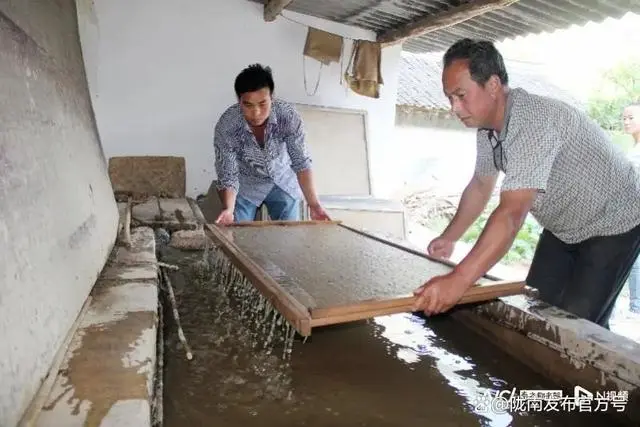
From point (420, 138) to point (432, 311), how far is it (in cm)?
920

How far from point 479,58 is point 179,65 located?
4606mm

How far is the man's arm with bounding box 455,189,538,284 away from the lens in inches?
71.3

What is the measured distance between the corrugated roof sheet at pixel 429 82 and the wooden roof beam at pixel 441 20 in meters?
2.88

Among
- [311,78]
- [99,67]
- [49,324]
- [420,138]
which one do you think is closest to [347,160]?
[311,78]

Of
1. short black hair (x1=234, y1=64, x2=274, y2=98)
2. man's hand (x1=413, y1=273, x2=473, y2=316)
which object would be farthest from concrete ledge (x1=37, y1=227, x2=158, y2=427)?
short black hair (x1=234, y1=64, x2=274, y2=98)

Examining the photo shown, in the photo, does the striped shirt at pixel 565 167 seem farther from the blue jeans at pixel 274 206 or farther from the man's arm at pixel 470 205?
the blue jeans at pixel 274 206

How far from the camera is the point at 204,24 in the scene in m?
5.87

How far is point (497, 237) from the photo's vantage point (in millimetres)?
1824

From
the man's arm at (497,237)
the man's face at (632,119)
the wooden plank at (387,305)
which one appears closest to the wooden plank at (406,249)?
the wooden plank at (387,305)

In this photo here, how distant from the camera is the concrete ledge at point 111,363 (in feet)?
3.90

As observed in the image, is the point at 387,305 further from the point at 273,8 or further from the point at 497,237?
the point at 273,8

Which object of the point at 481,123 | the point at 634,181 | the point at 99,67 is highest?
the point at 99,67

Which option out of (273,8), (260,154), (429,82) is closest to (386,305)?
(260,154)

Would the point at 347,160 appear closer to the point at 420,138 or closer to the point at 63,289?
the point at 420,138
